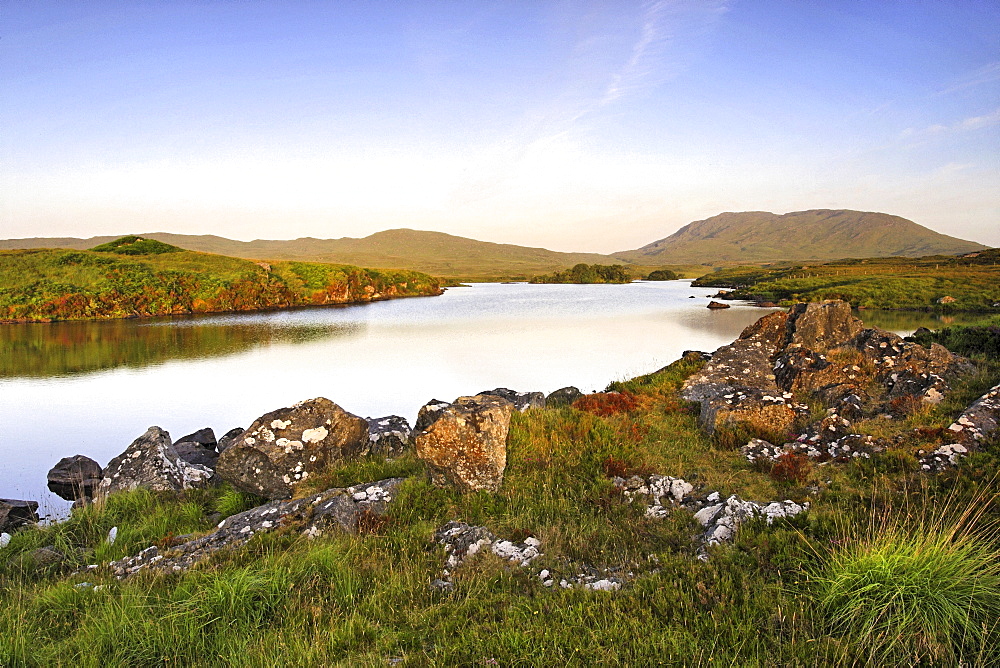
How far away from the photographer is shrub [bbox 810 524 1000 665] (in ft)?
10.6

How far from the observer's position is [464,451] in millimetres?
7152

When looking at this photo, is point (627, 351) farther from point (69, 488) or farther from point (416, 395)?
point (69, 488)

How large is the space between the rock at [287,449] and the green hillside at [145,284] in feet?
131

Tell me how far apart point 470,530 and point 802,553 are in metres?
3.61

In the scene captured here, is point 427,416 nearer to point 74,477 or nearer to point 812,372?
point 74,477

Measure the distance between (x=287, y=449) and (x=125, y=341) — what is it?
27.3 metres

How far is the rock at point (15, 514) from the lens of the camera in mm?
7926

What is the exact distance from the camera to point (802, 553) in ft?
15.1

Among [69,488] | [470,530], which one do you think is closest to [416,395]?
[69,488]

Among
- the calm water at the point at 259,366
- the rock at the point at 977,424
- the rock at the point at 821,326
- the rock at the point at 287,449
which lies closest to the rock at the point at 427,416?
the rock at the point at 287,449

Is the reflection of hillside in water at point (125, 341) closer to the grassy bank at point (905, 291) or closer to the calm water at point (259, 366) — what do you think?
the calm water at point (259, 366)

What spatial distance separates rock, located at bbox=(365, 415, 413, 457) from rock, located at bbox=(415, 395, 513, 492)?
7.34 ft

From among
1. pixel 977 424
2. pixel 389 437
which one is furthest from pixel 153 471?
pixel 977 424

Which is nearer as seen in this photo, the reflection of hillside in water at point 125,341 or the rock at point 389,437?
the rock at point 389,437
